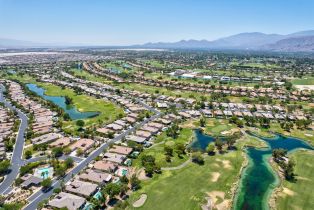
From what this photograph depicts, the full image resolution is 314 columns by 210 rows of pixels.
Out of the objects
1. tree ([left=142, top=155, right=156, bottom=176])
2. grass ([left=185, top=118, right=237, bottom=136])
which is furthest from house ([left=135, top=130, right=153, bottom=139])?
grass ([left=185, top=118, right=237, bottom=136])

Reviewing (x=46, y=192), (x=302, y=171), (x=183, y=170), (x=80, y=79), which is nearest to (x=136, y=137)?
(x=183, y=170)

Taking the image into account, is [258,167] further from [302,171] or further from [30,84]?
[30,84]

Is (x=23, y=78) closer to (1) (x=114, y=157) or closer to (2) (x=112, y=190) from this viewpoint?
(1) (x=114, y=157)

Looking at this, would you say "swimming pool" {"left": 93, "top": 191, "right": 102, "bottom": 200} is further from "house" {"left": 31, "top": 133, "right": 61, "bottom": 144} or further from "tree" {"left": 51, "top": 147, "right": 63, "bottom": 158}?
"house" {"left": 31, "top": 133, "right": 61, "bottom": 144}

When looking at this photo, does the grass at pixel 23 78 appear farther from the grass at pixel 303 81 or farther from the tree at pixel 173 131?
the grass at pixel 303 81

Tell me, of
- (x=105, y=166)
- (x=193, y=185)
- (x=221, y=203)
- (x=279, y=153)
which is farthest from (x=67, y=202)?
(x=279, y=153)

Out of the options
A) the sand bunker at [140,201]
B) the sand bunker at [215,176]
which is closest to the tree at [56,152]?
the sand bunker at [140,201]
